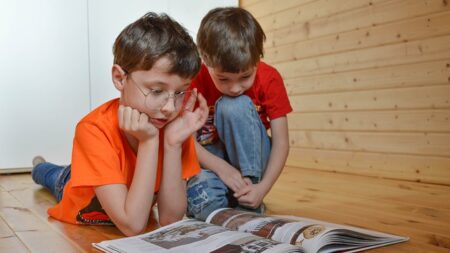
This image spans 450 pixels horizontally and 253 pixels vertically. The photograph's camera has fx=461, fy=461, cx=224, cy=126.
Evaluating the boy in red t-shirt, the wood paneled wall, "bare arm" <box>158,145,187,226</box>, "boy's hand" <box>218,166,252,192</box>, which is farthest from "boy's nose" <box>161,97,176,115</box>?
the wood paneled wall

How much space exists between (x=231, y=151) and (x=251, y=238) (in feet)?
1.60

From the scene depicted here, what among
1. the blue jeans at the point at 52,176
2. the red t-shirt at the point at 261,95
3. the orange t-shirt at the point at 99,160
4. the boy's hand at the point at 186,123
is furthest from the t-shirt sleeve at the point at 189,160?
the blue jeans at the point at 52,176

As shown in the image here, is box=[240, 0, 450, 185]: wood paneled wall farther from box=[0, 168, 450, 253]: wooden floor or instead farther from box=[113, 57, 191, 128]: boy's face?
box=[113, 57, 191, 128]: boy's face

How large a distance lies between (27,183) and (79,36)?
0.96m

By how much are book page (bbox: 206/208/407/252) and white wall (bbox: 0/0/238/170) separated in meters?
1.84

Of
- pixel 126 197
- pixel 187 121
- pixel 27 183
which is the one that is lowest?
pixel 27 183

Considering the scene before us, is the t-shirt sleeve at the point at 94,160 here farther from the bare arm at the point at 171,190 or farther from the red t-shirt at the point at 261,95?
the red t-shirt at the point at 261,95

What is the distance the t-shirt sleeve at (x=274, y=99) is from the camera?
137cm

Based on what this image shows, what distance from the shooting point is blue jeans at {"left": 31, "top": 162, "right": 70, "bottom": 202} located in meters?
1.61

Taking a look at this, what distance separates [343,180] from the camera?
7.21 feet

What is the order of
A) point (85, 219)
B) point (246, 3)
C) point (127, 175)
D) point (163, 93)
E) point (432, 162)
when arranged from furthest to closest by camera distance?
point (246, 3) < point (432, 162) < point (85, 219) < point (127, 175) < point (163, 93)

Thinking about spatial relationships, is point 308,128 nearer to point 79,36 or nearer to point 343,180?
point 343,180

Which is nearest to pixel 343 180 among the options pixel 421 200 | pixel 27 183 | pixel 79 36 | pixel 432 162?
pixel 432 162

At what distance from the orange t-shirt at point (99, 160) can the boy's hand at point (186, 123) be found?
2.0 inches
